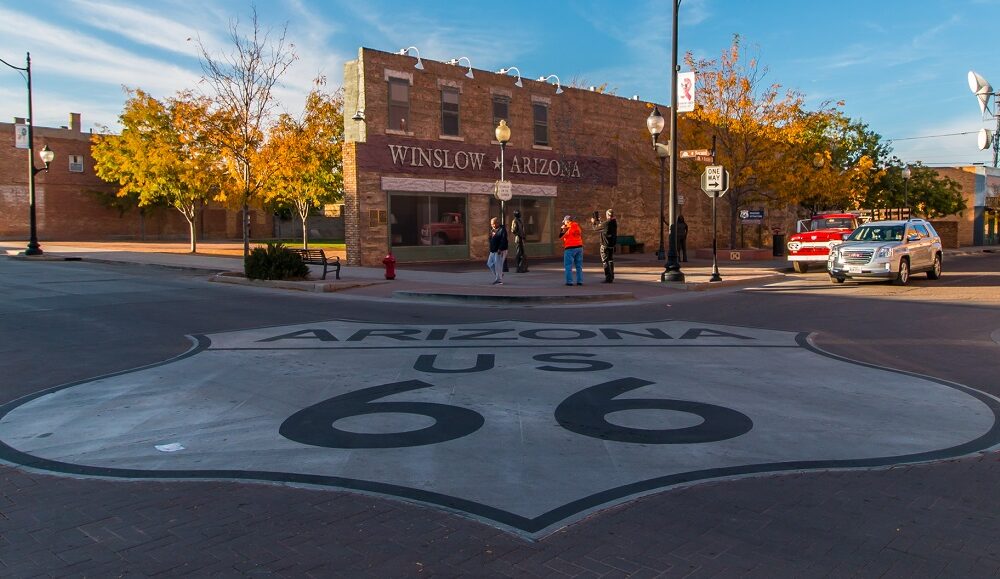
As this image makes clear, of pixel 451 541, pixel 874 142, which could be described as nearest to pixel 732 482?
pixel 451 541

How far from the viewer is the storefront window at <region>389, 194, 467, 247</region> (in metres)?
26.4

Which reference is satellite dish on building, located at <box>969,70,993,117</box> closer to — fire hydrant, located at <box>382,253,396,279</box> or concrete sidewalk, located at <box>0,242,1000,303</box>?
concrete sidewalk, located at <box>0,242,1000,303</box>

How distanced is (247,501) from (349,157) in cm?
2143

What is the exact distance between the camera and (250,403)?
23.2ft

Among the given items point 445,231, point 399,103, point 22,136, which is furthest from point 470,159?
point 22,136

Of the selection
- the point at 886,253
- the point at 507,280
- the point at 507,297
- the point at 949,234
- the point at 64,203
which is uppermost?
the point at 64,203

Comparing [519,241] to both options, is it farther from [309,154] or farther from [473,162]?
[309,154]

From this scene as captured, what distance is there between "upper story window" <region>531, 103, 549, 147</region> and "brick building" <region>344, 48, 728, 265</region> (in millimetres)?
46

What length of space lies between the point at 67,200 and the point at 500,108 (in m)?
37.4

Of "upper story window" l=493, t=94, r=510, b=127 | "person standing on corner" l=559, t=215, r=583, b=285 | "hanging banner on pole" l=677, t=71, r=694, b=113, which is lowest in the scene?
"person standing on corner" l=559, t=215, r=583, b=285

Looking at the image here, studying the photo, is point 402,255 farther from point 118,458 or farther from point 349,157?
point 118,458

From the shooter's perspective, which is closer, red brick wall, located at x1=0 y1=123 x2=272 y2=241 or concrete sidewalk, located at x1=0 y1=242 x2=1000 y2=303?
concrete sidewalk, located at x1=0 y1=242 x2=1000 y2=303

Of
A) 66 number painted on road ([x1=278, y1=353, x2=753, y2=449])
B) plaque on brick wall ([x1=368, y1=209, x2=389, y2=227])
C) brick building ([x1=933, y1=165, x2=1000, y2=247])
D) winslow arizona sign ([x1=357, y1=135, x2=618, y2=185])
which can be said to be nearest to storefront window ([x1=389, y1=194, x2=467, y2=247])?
plaque on brick wall ([x1=368, y1=209, x2=389, y2=227])

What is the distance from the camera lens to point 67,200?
5166 centimetres
